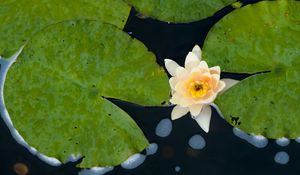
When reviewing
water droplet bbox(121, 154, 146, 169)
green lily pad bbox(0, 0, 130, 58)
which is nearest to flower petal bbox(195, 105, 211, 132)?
water droplet bbox(121, 154, 146, 169)

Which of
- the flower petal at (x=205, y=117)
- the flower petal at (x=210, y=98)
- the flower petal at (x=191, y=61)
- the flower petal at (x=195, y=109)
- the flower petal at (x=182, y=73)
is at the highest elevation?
the flower petal at (x=191, y=61)

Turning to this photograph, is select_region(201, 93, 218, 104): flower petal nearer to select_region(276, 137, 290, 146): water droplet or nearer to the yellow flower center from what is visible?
the yellow flower center

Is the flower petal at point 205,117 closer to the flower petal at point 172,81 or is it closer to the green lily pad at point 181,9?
the flower petal at point 172,81

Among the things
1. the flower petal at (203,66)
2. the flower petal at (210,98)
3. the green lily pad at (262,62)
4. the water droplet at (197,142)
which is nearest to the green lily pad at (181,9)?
the green lily pad at (262,62)

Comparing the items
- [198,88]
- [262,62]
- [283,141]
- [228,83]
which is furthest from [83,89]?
[283,141]

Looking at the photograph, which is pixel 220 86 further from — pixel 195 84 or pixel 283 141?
pixel 283 141

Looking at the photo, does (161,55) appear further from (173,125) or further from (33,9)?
(33,9)
